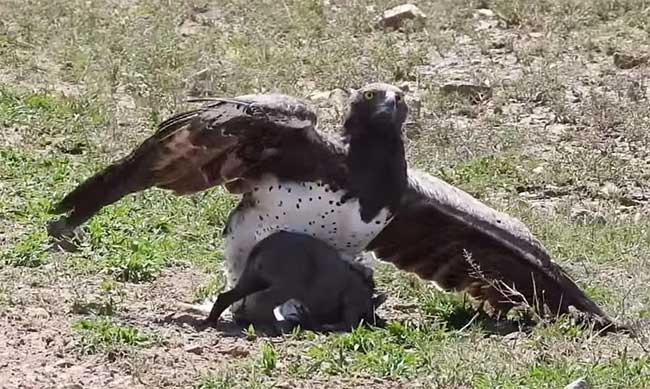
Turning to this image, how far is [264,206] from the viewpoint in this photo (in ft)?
23.7

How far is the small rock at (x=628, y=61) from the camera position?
13.1m

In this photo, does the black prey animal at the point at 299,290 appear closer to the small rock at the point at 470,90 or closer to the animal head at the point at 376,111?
the animal head at the point at 376,111

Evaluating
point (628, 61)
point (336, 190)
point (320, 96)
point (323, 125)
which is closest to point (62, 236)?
point (336, 190)

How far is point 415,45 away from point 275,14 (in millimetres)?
1652

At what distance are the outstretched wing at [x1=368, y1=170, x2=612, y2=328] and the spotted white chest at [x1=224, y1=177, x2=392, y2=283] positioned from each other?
0.25 metres

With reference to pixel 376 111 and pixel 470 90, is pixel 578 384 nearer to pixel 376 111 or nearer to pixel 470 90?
pixel 376 111

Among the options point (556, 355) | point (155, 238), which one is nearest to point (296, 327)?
point (556, 355)

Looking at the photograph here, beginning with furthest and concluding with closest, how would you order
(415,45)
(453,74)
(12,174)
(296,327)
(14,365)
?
(415,45) → (453,74) → (12,174) → (296,327) → (14,365)

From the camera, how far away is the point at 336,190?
23.4 feet

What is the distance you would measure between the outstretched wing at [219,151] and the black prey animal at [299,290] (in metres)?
0.36

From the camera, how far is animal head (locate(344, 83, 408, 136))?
281 inches

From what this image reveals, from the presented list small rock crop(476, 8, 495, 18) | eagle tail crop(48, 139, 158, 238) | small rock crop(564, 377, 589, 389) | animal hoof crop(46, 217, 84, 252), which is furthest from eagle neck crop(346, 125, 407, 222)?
small rock crop(476, 8, 495, 18)

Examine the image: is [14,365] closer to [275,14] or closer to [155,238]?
[155,238]

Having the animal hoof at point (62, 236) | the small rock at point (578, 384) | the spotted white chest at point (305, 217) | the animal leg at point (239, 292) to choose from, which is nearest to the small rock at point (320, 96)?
the animal hoof at point (62, 236)
